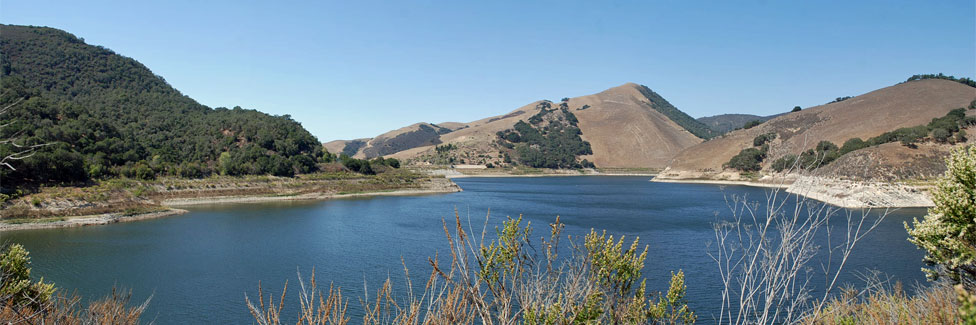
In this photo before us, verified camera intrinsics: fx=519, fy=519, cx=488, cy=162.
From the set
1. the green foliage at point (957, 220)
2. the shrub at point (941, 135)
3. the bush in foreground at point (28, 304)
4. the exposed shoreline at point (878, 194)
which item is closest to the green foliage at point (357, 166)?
the exposed shoreline at point (878, 194)

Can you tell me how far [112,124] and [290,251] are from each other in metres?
48.8

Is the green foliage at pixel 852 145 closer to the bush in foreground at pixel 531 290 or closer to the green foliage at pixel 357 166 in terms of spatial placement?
the green foliage at pixel 357 166

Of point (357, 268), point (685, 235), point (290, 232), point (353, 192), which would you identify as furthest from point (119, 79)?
point (685, 235)

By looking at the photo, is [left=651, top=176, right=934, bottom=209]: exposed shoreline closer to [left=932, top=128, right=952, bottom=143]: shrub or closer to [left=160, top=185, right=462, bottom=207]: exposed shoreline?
[left=932, top=128, right=952, bottom=143]: shrub

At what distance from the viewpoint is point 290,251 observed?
31000mm

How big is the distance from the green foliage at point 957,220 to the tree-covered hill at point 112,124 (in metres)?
51.1

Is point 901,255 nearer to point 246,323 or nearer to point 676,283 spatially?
point 676,283

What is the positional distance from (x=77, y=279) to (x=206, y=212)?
26.9m

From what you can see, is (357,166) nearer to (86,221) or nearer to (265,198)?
(265,198)

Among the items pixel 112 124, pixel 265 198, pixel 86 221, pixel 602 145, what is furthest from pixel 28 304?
pixel 602 145

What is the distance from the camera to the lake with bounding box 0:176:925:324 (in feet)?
69.3

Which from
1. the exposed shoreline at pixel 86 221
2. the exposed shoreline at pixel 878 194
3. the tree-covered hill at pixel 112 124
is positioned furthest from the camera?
the tree-covered hill at pixel 112 124

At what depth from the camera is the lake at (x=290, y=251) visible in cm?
2112

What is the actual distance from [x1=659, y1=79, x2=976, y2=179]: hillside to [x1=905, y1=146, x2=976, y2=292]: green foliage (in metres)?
67.3
